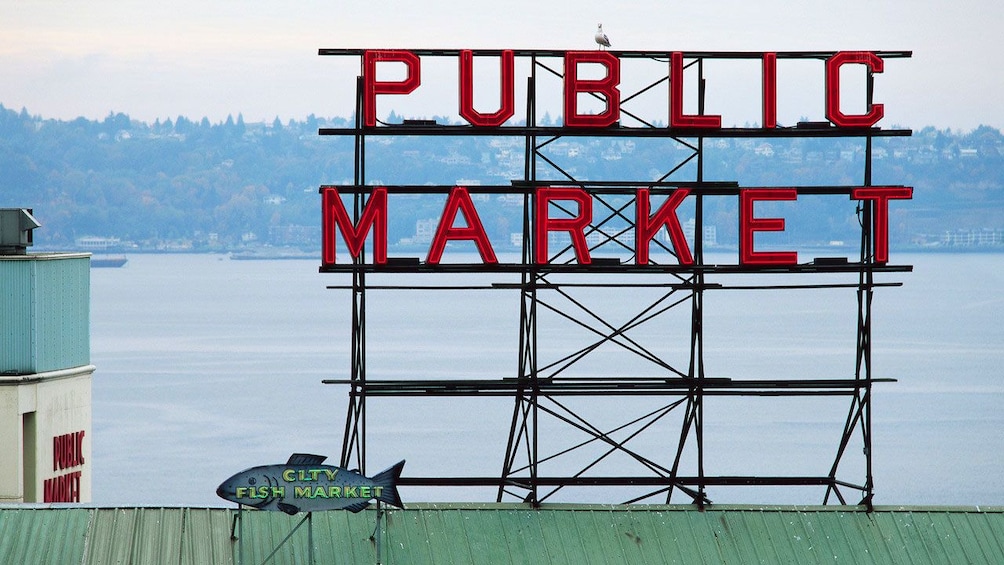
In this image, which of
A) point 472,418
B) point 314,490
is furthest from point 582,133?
point 472,418

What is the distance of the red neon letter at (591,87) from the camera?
33.3 m

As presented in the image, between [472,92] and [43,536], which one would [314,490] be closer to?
[43,536]

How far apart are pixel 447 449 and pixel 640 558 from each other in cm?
9756

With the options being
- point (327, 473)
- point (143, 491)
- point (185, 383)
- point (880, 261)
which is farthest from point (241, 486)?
point (185, 383)

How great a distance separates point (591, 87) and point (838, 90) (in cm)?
607

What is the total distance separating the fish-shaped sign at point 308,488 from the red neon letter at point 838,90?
13.9 meters

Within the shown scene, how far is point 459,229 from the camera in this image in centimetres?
3241

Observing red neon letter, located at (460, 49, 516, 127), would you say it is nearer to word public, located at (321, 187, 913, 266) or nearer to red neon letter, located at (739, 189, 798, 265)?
word public, located at (321, 187, 913, 266)

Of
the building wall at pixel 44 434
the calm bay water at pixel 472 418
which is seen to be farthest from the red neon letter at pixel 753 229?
the calm bay water at pixel 472 418

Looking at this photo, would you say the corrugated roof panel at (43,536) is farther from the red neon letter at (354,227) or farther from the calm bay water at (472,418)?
Result: the calm bay water at (472,418)

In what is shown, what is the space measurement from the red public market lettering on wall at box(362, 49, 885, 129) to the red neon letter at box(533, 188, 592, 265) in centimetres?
177

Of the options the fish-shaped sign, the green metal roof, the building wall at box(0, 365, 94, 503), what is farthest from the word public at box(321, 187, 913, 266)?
the building wall at box(0, 365, 94, 503)

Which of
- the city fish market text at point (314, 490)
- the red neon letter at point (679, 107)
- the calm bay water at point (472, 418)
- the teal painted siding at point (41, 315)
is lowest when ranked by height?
the calm bay water at point (472, 418)

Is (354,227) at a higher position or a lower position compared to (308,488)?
higher
